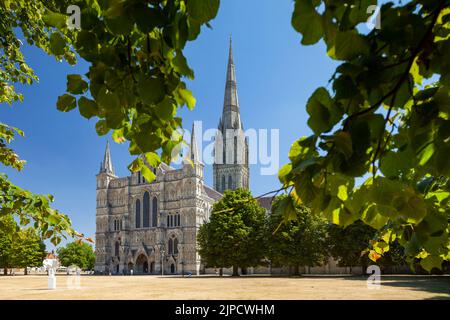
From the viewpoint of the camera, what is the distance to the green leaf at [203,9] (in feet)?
4.53

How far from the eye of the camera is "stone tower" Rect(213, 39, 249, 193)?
9325cm

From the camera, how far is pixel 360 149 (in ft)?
4.53

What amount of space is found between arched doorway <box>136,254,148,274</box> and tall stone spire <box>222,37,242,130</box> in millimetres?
38078

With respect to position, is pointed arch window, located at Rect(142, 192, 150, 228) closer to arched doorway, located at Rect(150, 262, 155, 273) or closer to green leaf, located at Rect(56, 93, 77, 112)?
arched doorway, located at Rect(150, 262, 155, 273)

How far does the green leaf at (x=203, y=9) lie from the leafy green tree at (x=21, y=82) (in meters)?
2.92

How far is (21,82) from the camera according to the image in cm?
771

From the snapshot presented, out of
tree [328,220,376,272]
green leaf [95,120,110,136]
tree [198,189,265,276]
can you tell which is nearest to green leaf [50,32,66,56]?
green leaf [95,120,110,136]

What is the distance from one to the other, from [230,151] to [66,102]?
93.6 m

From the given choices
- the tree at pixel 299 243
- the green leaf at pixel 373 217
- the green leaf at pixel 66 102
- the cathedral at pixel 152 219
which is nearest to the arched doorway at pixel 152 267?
the cathedral at pixel 152 219

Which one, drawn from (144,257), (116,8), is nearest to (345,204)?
(116,8)

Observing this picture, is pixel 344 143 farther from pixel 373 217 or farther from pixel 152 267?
pixel 152 267

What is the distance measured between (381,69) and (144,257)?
72517 mm

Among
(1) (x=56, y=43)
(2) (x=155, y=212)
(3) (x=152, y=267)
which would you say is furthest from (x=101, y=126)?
(2) (x=155, y=212)
